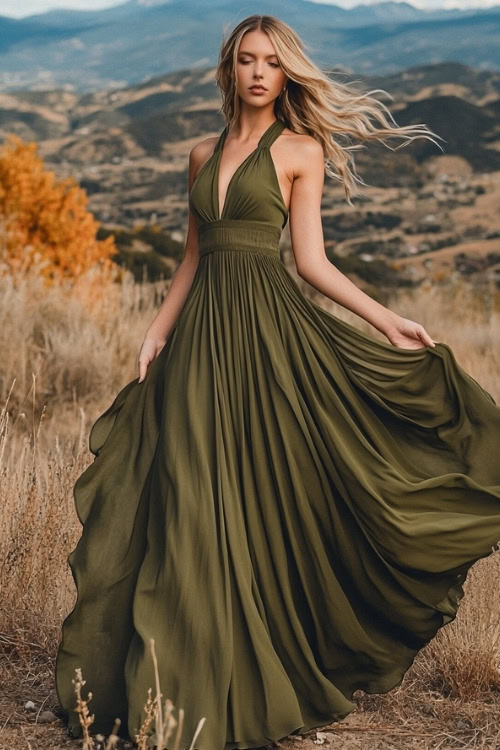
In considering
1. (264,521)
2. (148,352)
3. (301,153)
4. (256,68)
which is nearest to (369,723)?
(264,521)

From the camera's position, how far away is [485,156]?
191 feet

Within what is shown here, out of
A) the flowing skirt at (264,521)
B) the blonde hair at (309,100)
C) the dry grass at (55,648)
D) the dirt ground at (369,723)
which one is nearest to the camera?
the flowing skirt at (264,521)

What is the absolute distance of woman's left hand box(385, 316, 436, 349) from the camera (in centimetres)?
325

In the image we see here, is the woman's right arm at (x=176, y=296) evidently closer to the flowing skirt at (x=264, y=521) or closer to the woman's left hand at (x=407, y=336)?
the flowing skirt at (x=264, y=521)

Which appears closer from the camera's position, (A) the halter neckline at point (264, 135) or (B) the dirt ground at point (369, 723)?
(B) the dirt ground at point (369, 723)

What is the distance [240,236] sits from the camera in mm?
3176

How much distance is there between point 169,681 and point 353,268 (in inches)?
813

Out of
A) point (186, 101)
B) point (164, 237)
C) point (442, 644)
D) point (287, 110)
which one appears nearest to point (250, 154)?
point (287, 110)

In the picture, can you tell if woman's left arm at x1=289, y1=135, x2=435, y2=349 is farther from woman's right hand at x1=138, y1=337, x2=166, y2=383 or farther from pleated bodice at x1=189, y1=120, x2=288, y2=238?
woman's right hand at x1=138, y1=337, x2=166, y2=383

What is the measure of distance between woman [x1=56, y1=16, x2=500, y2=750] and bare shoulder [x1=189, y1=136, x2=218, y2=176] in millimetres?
112

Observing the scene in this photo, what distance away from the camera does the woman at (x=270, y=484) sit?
2.79 meters

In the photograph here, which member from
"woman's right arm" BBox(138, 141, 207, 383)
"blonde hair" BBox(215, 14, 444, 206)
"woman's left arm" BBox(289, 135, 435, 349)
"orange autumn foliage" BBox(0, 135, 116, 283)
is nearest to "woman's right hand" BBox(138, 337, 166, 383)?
"woman's right arm" BBox(138, 141, 207, 383)

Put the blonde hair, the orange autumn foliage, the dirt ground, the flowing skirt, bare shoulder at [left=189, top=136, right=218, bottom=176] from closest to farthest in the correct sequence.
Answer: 1. the flowing skirt
2. the dirt ground
3. the blonde hair
4. bare shoulder at [left=189, top=136, right=218, bottom=176]
5. the orange autumn foliage

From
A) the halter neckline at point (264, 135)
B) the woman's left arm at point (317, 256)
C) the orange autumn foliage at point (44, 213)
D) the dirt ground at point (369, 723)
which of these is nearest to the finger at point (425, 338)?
the woman's left arm at point (317, 256)
